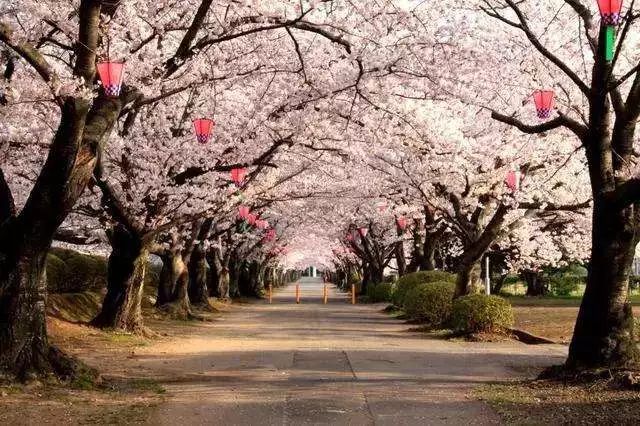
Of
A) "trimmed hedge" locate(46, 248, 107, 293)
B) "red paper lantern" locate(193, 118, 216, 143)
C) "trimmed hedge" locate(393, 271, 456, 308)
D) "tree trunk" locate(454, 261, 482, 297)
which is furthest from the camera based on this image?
"trimmed hedge" locate(393, 271, 456, 308)

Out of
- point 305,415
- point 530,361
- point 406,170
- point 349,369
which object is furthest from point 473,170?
point 305,415

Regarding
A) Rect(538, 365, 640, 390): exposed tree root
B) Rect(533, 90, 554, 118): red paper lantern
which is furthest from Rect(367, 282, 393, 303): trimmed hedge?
Rect(538, 365, 640, 390): exposed tree root

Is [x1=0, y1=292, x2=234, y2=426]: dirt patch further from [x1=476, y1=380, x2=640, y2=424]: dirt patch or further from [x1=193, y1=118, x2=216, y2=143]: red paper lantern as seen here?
[x1=193, y1=118, x2=216, y2=143]: red paper lantern

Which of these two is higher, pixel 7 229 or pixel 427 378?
pixel 7 229

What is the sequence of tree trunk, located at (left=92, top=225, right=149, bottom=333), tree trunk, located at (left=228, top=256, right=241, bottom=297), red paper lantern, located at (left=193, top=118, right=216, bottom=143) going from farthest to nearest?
tree trunk, located at (left=228, top=256, right=241, bottom=297)
tree trunk, located at (left=92, top=225, right=149, bottom=333)
red paper lantern, located at (left=193, top=118, right=216, bottom=143)

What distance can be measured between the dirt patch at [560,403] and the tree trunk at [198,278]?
21.9 meters

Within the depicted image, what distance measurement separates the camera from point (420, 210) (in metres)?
29.3

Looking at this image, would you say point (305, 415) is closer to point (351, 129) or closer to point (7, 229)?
point (7, 229)

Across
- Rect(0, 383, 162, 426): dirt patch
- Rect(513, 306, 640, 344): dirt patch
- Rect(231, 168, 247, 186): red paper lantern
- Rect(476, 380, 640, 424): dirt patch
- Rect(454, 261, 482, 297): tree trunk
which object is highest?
Rect(231, 168, 247, 186): red paper lantern

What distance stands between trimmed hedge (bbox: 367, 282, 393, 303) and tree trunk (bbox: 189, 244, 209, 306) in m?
10.4

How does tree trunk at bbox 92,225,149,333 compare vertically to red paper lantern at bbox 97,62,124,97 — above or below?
below

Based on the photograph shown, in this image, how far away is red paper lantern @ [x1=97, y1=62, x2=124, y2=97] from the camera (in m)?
8.86

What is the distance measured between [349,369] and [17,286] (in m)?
5.32

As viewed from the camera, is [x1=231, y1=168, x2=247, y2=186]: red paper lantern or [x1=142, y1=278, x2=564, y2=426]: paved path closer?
[x1=142, y1=278, x2=564, y2=426]: paved path
